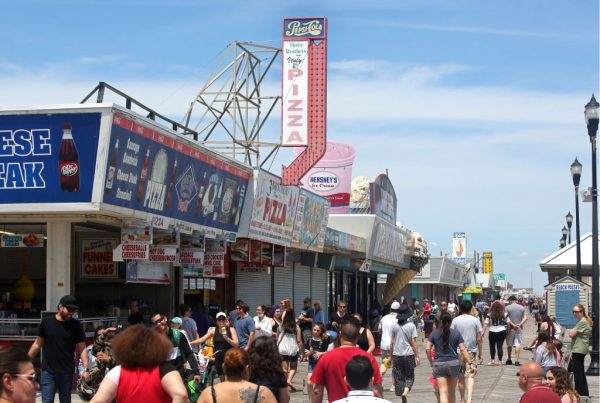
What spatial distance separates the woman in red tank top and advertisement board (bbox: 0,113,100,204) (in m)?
9.45

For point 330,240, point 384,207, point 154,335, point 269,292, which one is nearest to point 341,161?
point 384,207

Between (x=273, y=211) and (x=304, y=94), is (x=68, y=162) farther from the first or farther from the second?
(x=304, y=94)

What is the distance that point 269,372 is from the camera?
806 cm

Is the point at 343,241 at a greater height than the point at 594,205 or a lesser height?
lesser

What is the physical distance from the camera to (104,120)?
15359 millimetres

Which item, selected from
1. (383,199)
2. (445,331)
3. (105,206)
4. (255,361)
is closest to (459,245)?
(383,199)

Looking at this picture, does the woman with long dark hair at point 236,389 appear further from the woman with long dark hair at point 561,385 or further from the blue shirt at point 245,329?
the blue shirt at point 245,329

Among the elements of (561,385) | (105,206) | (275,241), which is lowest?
(561,385)

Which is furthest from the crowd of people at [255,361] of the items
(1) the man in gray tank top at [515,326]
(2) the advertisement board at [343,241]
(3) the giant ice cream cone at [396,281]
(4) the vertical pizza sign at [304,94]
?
(3) the giant ice cream cone at [396,281]

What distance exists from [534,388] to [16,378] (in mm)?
3711

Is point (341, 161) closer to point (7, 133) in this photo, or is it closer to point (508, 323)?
point (508, 323)

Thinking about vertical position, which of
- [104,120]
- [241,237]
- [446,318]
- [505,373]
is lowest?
[505,373]

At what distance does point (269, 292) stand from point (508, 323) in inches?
308

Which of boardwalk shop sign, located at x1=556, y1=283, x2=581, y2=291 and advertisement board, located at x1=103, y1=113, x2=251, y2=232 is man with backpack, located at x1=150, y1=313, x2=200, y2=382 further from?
boardwalk shop sign, located at x1=556, y1=283, x2=581, y2=291
